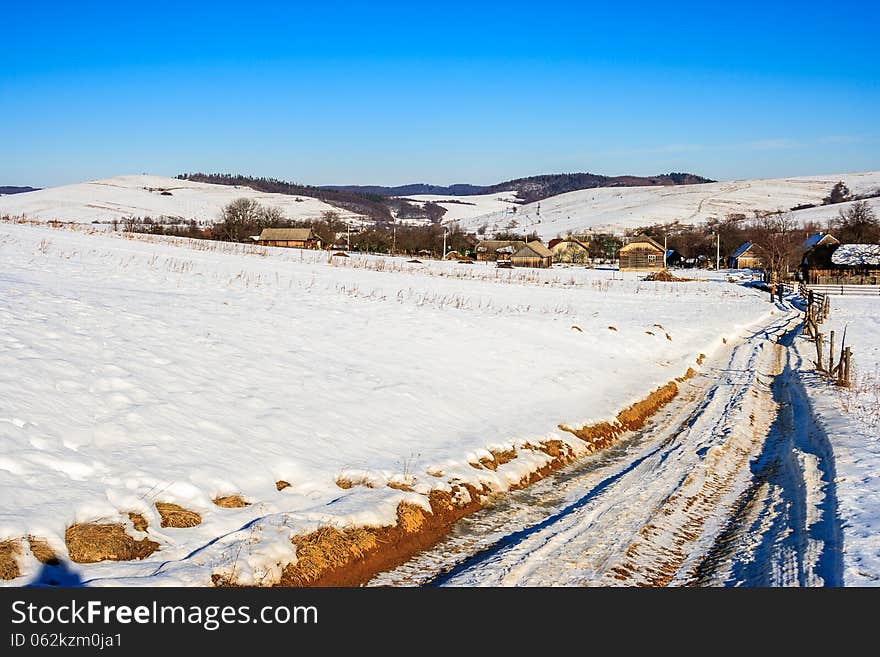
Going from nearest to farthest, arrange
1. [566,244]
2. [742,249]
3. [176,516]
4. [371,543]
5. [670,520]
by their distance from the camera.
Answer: [176,516] → [371,543] → [670,520] → [742,249] → [566,244]

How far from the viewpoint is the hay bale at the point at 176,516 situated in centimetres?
764

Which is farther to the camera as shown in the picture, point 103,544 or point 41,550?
point 103,544

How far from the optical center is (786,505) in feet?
32.3

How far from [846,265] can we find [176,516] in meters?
88.1

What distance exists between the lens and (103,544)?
693 centimetres

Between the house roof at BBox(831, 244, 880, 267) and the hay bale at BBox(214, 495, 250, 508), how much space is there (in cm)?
8652

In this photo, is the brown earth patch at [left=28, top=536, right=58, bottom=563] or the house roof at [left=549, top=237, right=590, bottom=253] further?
the house roof at [left=549, top=237, right=590, bottom=253]

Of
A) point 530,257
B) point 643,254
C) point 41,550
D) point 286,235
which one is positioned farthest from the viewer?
point 530,257

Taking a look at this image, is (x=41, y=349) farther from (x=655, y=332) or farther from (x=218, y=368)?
(x=655, y=332)

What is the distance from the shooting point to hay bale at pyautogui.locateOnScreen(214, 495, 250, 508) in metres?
8.27

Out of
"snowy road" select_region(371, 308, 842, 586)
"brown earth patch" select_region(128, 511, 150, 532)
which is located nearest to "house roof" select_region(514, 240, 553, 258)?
"snowy road" select_region(371, 308, 842, 586)

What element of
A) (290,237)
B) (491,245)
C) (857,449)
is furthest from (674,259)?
(857,449)

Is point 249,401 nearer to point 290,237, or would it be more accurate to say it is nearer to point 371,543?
point 371,543

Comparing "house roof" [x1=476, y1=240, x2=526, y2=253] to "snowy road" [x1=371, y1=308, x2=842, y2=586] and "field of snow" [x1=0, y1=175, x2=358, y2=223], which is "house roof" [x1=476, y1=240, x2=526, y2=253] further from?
"snowy road" [x1=371, y1=308, x2=842, y2=586]
